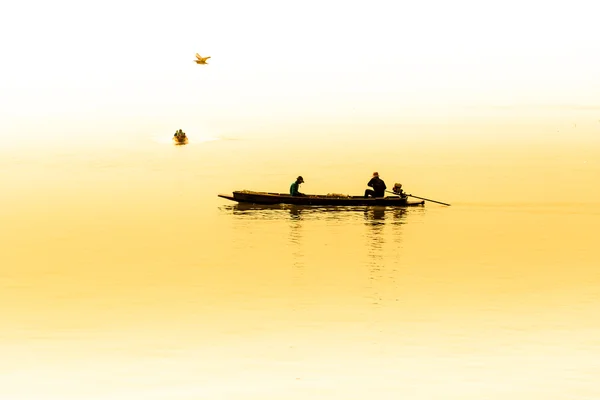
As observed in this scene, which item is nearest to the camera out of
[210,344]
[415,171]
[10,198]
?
[210,344]

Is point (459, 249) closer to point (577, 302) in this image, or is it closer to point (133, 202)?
point (577, 302)

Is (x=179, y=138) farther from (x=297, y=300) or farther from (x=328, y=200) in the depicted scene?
(x=297, y=300)

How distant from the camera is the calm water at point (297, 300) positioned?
61.5ft

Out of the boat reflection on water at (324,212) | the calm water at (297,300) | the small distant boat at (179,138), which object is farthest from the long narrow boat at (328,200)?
the small distant boat at (179,138)

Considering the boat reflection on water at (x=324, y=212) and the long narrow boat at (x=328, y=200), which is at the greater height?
the long narrow boat at (x=328, y=200)

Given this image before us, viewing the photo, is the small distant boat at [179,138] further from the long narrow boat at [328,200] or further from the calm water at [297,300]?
the long narrow boat at [328,200]

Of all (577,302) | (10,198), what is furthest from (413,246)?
(10,198)

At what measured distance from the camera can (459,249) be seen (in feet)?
119

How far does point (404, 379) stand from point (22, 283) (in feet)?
47.5

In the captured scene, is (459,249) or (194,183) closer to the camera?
(459,249)

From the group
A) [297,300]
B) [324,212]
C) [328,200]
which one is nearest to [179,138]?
[324,212]

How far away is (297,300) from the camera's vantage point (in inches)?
1064

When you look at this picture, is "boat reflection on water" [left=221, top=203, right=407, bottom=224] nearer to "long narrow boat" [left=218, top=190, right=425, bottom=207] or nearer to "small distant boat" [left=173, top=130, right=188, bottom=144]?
"long narrow boat" [left=218, top=190, right=425, bottom=207]

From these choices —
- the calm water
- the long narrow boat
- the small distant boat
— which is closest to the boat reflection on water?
the calm water
